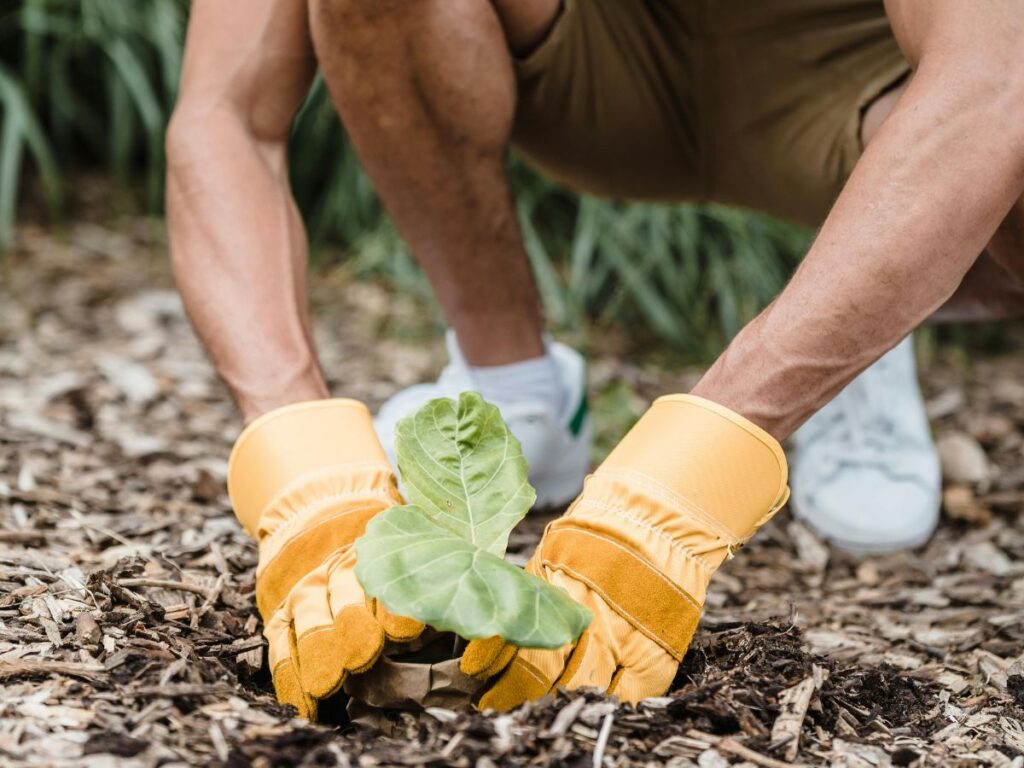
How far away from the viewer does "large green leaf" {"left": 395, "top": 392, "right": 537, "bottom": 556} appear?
1.04 m

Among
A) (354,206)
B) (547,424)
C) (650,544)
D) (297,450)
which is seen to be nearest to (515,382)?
(547,424)

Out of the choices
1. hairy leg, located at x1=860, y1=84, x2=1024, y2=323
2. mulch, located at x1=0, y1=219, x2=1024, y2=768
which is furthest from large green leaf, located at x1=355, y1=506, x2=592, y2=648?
hairy leg, located at x1=860, y1=84, x2=1024, y2=323

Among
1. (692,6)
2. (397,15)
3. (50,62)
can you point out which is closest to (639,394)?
(692,6)

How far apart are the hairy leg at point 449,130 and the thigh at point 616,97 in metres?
0.06

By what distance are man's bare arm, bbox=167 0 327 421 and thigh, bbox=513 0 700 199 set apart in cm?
35

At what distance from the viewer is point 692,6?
156 centimetres

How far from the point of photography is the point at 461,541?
97 centimetres

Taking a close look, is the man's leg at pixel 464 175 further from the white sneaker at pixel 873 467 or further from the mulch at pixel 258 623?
the white sneaker at pixel 873 467

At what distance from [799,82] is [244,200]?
2.58 ft

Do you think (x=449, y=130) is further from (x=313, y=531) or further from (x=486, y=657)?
(x=486, y=657)

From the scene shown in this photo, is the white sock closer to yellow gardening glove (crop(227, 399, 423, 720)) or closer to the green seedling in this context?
yellow gardening glove (crop(227, 399, 423, 720))

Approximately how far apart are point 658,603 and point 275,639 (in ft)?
1.20

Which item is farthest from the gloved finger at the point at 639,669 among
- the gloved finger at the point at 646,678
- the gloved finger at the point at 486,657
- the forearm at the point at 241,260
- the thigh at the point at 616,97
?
the thigh at the point at 616,97

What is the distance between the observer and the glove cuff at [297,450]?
1150 millimetres
